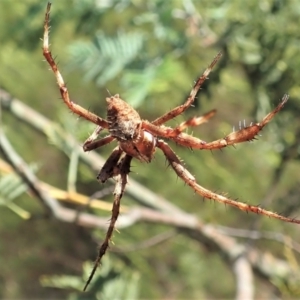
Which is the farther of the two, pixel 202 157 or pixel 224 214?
pixel 224 214

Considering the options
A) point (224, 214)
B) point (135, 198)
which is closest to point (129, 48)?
point (135, 198)

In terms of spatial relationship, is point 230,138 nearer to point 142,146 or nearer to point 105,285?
point 142,146

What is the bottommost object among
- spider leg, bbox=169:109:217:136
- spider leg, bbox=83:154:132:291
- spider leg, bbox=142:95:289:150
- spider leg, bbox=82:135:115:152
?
spider leg, bbox=83:154:132:291

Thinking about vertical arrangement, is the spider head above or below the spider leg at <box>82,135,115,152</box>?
below

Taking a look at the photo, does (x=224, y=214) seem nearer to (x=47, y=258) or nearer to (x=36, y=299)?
(x=47, y=258)

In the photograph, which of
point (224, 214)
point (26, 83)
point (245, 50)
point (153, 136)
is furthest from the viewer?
point (26, 83)

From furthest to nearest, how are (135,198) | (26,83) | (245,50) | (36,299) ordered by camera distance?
(36,299) < (26,83) < (135,198) < (245,50)

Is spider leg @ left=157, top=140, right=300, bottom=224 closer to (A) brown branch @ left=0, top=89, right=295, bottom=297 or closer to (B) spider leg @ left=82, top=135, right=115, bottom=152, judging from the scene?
(B) spider leg @ left=82, top=135, right=115, bottom=152

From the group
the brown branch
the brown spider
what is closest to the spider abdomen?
the brown spider
